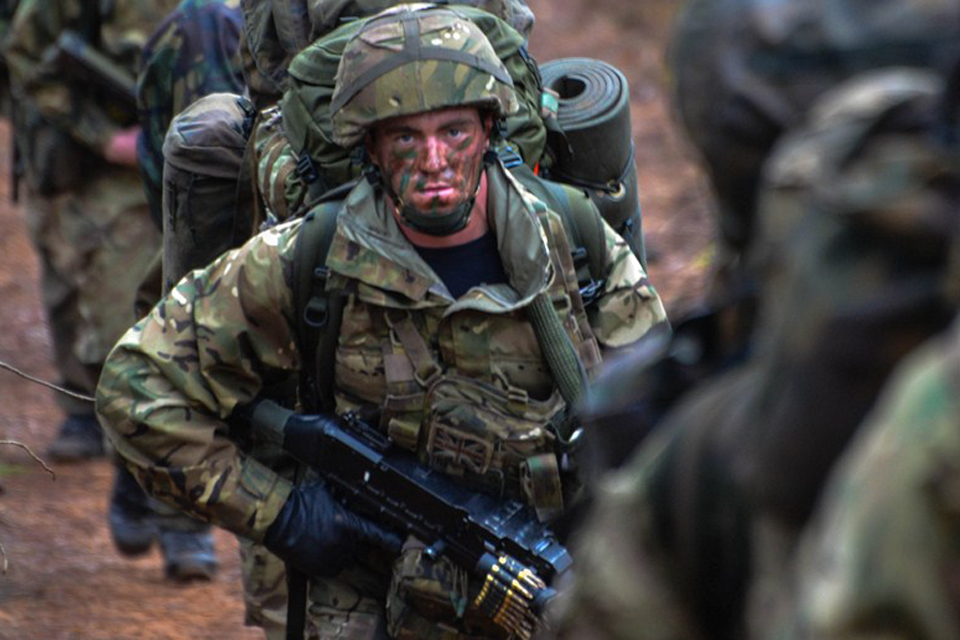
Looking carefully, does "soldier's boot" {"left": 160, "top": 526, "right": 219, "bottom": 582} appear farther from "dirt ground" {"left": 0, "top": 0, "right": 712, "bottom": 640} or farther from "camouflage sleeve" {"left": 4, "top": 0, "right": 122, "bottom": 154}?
"camouflage sleeve" {"left": 4, "top": 0, "right": 122, "bottom": 154}

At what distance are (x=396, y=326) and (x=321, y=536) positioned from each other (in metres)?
0.57

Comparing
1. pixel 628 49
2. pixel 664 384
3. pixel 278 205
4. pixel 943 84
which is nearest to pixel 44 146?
pixel 278 205

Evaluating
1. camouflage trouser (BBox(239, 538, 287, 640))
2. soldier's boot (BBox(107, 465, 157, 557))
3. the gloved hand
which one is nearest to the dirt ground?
soldier's boot (BBox(107, 465, 157, 557))

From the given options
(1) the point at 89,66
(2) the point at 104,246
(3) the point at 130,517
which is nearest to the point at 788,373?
(3) the point at 130,517

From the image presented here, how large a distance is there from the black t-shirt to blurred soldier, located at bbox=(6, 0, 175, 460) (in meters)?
3.67

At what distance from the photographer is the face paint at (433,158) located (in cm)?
452

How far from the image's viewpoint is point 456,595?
15.0 feet

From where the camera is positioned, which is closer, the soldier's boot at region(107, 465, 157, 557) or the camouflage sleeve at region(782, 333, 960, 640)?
the camouflage sleeve at region(782, 333, 960, 640)

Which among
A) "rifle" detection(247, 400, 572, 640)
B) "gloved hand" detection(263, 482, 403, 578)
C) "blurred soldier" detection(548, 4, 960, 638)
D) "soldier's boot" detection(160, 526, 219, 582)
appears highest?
"blurred soldier" detection(548, 4, 960, 638)

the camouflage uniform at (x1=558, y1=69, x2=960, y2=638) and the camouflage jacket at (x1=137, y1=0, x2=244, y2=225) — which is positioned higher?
the camouflage uniform at (x1=558, y1=69, x2=960, y2=638)

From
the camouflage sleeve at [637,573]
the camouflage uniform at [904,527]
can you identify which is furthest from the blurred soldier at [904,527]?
the camouflage sleeve at [637,573]

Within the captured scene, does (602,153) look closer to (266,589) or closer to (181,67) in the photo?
(266,589)

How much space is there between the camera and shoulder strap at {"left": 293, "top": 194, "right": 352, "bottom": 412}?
4543 mm

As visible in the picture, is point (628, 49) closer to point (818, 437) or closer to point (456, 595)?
point (456, 595)
